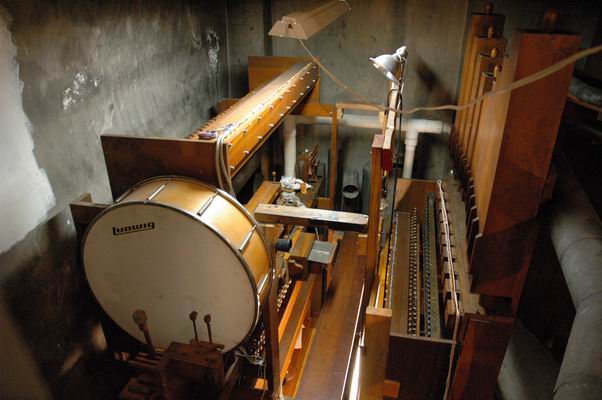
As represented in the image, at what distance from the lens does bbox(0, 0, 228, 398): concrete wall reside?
8.13 feet

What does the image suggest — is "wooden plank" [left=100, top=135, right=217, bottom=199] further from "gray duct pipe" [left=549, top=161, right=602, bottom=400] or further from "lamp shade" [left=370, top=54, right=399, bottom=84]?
"gray duct pipe" [left=549, top=161, right=602, bottom=400]


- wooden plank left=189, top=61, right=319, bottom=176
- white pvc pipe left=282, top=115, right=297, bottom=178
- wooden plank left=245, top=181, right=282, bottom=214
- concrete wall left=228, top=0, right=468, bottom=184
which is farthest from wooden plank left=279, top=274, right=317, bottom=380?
concrete wall left=228, top=0, right=468, bottom=184

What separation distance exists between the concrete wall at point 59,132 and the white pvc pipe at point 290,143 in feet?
7.03

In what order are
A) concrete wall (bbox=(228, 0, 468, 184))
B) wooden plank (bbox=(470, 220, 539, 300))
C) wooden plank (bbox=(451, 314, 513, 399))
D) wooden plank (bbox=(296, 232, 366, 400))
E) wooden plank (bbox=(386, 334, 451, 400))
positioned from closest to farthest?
wooden plank (bbox=(470, 220, 539, 300)) < wooden plank (bbox=(451, 314, 513, 399)) < wooden plank (bbox=(386, 334, 451, 400)) < wooden plank (bbox=(296, 232, 366, 400)) < concrete wall (bbox=(228, 0, 468, 184))

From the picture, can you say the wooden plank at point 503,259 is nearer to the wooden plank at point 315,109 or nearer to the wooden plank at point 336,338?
the wooden plank at point 336,338

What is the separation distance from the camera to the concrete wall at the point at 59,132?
2477mm

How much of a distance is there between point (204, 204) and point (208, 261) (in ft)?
1.01

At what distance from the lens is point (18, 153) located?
8.23 ft

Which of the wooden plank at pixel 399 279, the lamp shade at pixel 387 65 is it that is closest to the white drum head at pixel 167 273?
the wooden plank at pixel 399 279

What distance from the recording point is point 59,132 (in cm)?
288

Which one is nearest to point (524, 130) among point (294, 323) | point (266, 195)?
point (294, 323)

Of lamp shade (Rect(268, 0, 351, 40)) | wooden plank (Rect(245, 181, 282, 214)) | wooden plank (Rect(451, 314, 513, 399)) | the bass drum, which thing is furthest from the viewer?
wooden plank (Rect(245, 181, 282, 214))

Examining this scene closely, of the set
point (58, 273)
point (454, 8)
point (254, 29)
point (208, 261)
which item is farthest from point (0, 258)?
point (454, 8)

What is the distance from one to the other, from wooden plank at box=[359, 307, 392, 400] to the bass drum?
2.11ft
